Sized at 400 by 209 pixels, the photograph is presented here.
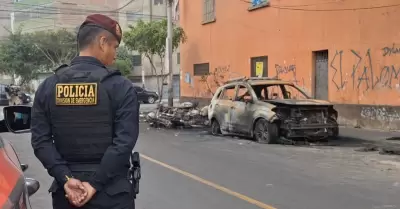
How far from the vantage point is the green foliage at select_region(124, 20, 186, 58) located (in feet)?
92.4

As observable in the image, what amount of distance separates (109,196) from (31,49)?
174 ft

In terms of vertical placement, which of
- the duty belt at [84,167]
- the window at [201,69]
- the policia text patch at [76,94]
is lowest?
the duty belt at [84,167]

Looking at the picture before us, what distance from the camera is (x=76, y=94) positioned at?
112 inches

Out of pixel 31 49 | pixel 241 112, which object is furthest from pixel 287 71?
pixel 31 49

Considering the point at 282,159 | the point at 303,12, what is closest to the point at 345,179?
the point at 282,159

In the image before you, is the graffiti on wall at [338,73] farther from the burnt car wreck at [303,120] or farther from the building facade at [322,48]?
the burnt car wreck at [303,120]

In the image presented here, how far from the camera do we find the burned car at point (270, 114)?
40.8ft

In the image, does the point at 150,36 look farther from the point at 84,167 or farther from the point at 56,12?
the point at 56,12

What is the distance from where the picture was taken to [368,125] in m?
15.3

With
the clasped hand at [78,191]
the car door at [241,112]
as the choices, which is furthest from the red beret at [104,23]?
the car door at [241,112]

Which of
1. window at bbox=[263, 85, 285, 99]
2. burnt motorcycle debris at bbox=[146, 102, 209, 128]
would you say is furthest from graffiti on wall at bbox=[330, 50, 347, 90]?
burnt motorcycle debris at bbox=[146, 102, 209, 128]

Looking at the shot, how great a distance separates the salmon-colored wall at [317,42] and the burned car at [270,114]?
2486mm

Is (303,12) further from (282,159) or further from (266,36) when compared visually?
(282,159)

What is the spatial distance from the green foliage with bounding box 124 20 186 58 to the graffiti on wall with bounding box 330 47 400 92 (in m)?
12.8
